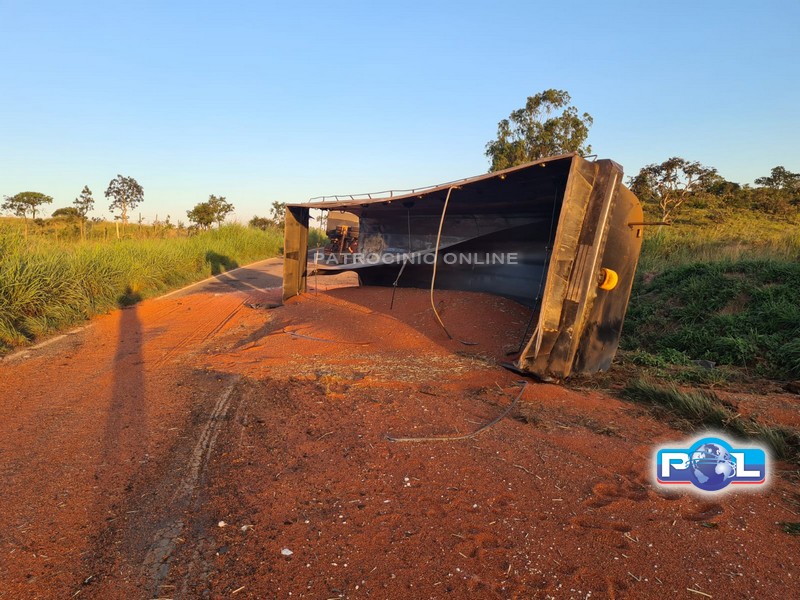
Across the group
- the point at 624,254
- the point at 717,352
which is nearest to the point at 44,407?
the point at 624,254

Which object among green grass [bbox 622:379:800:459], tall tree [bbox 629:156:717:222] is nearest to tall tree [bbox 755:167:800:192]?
tall tree [bbox 629:156:717:222]

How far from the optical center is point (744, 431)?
380cm

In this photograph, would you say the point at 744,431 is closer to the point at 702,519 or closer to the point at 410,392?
the point at 702,519

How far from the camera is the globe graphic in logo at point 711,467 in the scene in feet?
10.3

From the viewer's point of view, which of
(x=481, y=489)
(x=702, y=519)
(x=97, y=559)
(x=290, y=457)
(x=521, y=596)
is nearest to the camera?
(x=521, y=596)

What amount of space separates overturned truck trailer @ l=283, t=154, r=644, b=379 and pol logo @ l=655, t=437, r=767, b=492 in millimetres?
1941

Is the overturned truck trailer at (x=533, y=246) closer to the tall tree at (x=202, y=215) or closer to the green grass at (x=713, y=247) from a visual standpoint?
the green grass at (x=713, y=247)

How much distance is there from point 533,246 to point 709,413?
17.5 ft

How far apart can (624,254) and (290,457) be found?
477 cm

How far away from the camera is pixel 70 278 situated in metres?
9.34

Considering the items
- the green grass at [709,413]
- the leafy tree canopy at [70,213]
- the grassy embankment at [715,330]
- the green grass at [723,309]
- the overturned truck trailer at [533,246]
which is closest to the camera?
the green grass at [709,413]

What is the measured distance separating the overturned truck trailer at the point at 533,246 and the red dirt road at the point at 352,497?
1000 mm

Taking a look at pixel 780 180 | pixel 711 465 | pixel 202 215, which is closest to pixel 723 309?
pixel 711 465

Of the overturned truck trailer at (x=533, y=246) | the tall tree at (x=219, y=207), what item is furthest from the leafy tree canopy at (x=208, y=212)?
the overturned truck trailer at (x=533, y=246)
